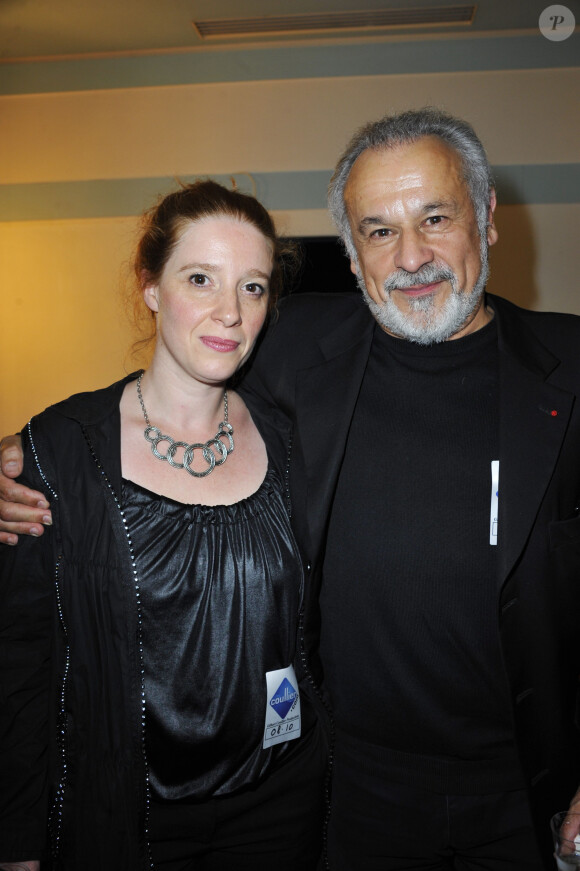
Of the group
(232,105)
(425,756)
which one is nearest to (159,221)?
(425,756)

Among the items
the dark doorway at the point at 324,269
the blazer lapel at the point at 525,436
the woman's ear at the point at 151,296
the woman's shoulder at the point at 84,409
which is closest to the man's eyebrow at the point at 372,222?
the blazer lapel at the point at 525,436

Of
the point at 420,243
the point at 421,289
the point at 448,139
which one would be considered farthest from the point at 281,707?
the point at 448,139

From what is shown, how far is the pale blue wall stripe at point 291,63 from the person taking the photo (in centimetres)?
490

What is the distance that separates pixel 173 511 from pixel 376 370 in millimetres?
707

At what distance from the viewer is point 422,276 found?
1.87 meters

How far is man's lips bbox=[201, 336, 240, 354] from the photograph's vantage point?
1697 millimetres

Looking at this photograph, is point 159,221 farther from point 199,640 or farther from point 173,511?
point 199,640

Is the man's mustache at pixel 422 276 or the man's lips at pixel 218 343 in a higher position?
the man's mustache at pixel 422 276

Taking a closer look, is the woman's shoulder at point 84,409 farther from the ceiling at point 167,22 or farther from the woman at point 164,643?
the ceiling at point 167,22

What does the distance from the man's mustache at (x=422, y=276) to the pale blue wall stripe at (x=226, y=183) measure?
3289 mm

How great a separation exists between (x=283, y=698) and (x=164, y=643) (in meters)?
0.30

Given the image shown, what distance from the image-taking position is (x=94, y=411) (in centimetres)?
166

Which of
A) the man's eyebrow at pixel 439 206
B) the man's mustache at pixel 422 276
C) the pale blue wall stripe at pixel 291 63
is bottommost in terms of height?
the man's mustache at pixel 422 276

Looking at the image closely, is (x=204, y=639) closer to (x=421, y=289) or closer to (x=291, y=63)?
(x=421, y=289)
